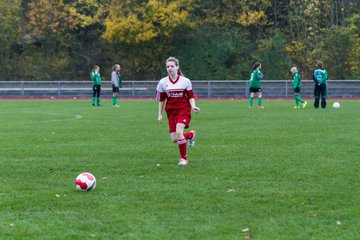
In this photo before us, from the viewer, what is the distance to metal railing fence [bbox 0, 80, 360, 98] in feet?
130

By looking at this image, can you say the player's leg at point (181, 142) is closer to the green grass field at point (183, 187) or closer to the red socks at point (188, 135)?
the green grass field at point (183, 187)

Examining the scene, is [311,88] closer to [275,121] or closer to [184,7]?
[184,7]

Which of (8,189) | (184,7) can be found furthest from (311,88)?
(8,189)

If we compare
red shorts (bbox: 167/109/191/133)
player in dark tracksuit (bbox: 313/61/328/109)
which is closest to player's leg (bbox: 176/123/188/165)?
red shorts (bbox: 167/109/191/133)

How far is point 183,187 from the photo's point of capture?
845 centimetres

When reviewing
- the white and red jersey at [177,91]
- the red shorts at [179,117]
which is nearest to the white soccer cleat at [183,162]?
the red shorts at [179,117]

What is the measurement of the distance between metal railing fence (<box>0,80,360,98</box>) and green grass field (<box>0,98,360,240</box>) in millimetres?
24619

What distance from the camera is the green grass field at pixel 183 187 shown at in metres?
6.34

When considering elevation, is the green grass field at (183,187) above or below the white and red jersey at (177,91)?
below

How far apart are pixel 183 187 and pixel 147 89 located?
34.1 metres

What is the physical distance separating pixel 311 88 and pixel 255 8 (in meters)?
9.70

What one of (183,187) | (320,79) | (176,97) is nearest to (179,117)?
(176,97)

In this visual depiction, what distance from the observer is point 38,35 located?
48812 millimetres

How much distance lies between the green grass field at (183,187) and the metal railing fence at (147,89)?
24.6 metres
